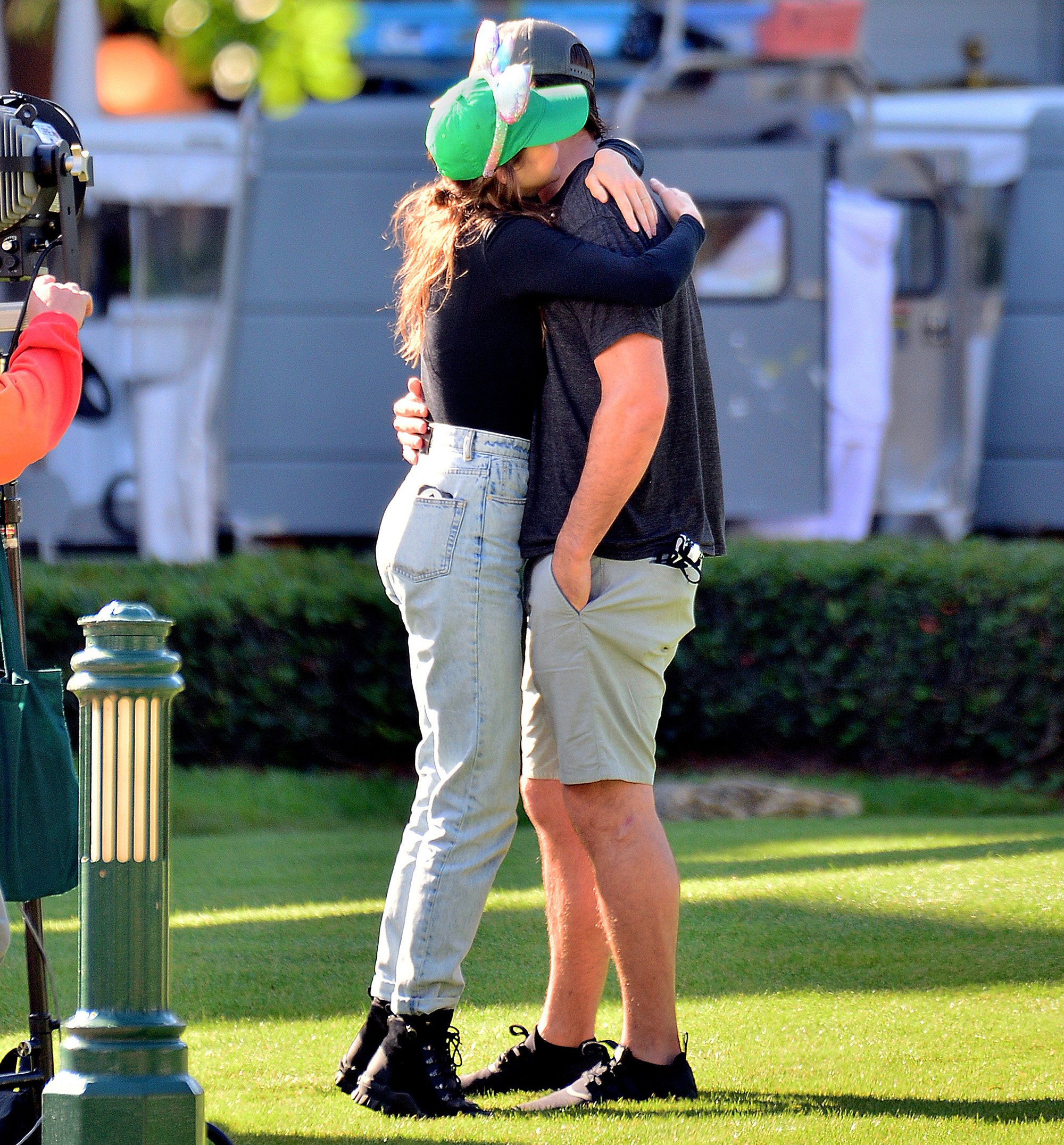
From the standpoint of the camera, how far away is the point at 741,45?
25.5ft

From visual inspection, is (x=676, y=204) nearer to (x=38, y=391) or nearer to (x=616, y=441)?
(x=616, y=441)

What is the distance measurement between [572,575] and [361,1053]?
3.34ft

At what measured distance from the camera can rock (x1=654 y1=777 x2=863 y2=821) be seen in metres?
6.54

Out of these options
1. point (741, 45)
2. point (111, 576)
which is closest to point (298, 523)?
point (111, 576)

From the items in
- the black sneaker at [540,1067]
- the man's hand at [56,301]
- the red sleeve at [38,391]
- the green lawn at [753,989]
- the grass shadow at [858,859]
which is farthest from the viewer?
the grass shadow at [858,859]

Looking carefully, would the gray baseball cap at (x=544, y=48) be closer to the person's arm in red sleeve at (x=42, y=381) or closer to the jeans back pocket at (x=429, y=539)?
the jeans back pocket at (x=429, y=539)

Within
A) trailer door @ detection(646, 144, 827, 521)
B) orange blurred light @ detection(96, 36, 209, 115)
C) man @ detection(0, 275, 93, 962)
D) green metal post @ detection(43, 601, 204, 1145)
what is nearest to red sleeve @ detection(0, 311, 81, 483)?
man @ detection(0, 275, 93, 962)

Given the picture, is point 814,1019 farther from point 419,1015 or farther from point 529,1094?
point 419,1015

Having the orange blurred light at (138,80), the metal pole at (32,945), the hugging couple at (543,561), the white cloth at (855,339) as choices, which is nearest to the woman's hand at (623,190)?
the hugging couple at (543,561)

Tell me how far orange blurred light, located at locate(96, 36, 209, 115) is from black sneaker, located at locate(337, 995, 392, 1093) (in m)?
6.31

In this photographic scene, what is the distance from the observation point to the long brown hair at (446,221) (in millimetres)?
3004

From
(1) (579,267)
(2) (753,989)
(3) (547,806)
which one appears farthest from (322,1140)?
(1) (579,267)

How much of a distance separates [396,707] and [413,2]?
143 inches

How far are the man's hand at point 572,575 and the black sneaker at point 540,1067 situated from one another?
2.89 feet
